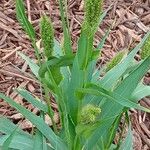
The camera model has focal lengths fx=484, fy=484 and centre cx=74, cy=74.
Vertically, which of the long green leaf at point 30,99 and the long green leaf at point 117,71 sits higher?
the long green leaf at point 117,71

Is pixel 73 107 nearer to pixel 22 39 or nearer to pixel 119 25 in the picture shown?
pixel 22 39

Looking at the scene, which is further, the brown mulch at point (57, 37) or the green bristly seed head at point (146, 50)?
the brown mulch at point (57, 37)

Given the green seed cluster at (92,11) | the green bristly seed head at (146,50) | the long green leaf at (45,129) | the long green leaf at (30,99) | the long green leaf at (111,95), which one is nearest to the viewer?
the green seed cluster at (92,11)

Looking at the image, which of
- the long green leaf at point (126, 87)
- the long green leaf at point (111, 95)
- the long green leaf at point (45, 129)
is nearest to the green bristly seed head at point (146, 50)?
the long green leaf at point (126, 87)

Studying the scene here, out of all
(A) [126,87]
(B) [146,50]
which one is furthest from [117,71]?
(B) [146,50]

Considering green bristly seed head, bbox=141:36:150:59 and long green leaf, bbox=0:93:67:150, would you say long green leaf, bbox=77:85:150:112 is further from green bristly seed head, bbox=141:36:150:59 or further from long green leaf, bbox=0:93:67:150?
long green leaf, bbox=0:93:67:150

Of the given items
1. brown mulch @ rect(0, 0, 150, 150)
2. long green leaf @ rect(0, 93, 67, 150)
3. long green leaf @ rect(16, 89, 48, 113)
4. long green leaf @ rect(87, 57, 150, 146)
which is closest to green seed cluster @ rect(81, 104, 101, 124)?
long green leaf @ rect(87, 57, 150, 146)

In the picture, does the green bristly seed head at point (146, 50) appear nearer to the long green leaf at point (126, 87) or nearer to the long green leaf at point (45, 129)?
the long green leaf at point (126, 87)
